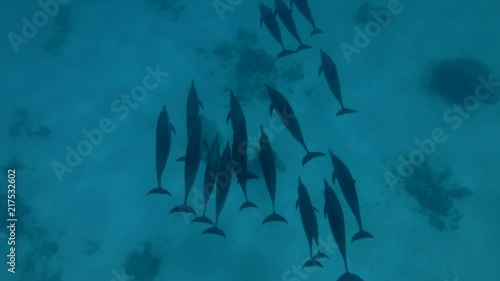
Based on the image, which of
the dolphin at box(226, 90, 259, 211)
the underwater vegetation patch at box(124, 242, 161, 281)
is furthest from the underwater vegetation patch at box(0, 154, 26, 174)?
the dolphin at box(226, 90, 259, 211)

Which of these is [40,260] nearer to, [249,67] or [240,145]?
[240,145]

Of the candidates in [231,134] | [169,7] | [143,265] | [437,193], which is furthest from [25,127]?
[437,193]

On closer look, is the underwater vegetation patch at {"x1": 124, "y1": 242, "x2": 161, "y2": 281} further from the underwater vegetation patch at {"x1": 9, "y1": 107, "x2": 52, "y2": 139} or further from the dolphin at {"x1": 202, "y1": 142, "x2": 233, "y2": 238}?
the underwater vegetation patch at {"x1": 9, "y1": 107, "x2": 52, "y2": 139}

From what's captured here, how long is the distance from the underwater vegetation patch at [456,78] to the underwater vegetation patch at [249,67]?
4.92 meters

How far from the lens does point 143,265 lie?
9875mm

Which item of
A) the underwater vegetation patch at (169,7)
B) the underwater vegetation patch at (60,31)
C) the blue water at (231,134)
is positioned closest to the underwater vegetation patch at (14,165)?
the blue water at (231,134)

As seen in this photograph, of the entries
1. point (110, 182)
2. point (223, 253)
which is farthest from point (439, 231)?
point (110, 182)

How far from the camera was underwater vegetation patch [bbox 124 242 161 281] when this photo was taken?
9.81 metres

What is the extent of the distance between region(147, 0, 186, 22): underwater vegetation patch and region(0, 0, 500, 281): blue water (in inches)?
2.3

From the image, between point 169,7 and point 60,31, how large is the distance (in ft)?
16.1

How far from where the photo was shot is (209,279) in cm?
962

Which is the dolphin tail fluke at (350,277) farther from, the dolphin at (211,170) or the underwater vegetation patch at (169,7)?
the underwater vegetation patch at (169,7)

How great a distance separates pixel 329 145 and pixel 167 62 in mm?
7014

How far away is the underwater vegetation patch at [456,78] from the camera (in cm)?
1238
